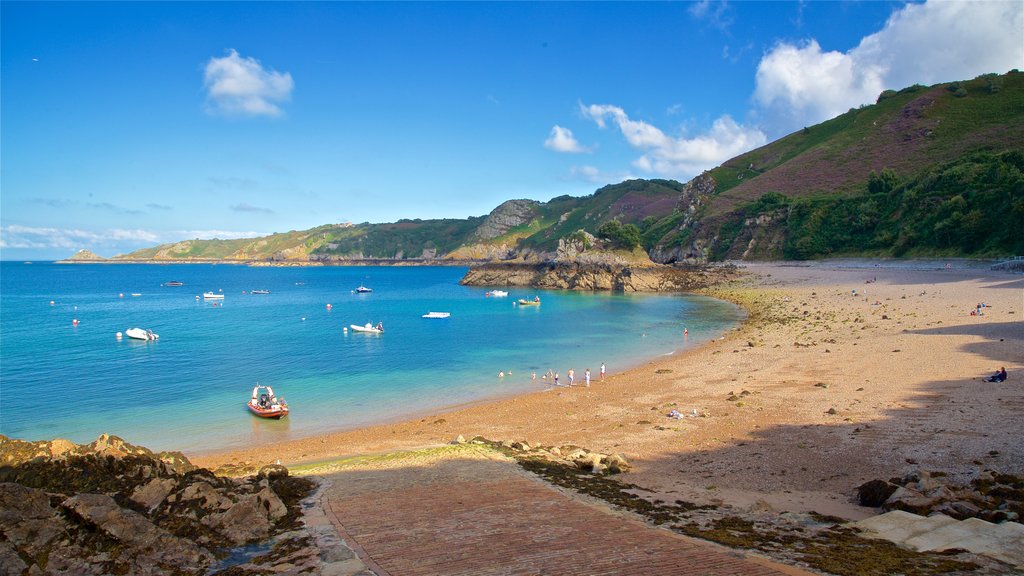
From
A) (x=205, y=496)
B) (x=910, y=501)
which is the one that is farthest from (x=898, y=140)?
(x=205, y=496)

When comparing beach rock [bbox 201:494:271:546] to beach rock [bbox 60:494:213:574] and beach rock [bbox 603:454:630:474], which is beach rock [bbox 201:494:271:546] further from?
beach rock [bbox 603:454:630:474]

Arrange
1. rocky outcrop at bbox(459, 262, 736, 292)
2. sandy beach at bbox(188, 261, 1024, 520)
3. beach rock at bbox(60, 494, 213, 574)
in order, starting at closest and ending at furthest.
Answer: beach rock at bbox(60, 494, 213, 574) → sandy beach at bbox(188, 261, 1024, 520) → rocky outcrop at bbox(459, 262, 736, 292)

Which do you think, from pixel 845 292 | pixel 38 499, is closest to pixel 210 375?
pixel 38 499

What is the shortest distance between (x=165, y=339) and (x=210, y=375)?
16874 mm

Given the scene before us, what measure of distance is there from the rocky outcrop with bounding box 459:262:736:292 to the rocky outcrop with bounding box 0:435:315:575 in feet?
241

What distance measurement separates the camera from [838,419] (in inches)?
665

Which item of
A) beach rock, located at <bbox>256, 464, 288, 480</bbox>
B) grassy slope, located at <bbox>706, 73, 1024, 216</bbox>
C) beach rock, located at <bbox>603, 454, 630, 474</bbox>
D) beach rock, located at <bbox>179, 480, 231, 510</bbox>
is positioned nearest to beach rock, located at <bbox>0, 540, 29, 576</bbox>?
beach rock, located at <bbox>179, 480, 231, 510</bbox>

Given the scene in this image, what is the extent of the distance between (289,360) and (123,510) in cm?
2876

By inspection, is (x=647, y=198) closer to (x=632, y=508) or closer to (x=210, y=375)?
(x=210, y=375)

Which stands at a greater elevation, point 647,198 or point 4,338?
point 647,198

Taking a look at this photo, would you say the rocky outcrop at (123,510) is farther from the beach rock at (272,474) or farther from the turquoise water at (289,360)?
the turquoise water at (289,360)

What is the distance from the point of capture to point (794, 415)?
710 inches

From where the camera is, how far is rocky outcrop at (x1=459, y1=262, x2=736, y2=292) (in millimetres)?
80062

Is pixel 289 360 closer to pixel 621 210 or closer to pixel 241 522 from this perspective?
pixel 241 522
